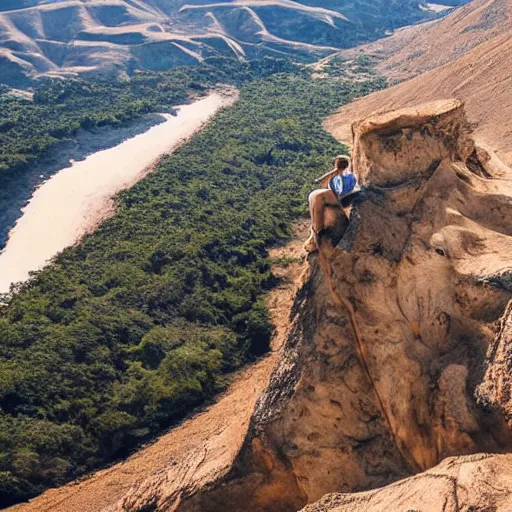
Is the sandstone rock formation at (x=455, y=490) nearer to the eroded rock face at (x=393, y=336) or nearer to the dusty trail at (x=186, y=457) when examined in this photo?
the eroded rock face at (x=393, y=336)

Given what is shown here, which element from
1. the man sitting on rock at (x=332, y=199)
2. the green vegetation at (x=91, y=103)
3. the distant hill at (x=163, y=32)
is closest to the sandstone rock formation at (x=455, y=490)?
the man sitting on rock at (x=332, y=199)

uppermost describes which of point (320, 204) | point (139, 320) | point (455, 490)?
point (320, 204)

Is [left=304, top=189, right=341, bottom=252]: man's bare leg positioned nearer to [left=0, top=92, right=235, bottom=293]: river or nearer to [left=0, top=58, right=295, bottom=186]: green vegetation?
[left=0, top=92, right=235, bottom=293]: river

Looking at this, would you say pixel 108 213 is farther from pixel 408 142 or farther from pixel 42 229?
pixel 408 142

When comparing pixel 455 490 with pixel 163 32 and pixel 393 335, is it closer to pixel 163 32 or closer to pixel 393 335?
pixel 393 335

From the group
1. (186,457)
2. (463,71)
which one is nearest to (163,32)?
(463,71)

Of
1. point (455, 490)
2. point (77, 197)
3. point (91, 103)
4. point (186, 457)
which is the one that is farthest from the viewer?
point (91, 103)

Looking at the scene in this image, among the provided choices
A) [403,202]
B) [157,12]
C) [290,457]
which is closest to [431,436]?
[290,457]
